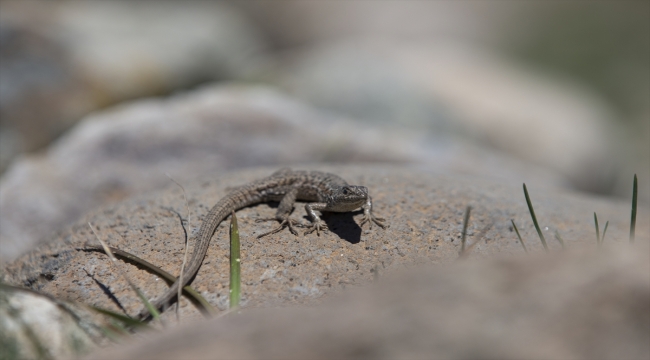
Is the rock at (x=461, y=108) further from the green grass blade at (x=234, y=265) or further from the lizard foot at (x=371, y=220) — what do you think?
the green grass blade at (x=234, y=265)

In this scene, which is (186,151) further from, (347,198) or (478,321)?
(478,321)

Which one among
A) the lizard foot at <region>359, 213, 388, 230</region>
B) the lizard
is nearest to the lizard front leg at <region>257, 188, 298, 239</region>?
the lizard

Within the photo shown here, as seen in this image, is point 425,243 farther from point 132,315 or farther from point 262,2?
point 262,2

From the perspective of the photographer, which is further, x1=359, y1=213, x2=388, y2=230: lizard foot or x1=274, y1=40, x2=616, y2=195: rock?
x1=274, y1=40, x2=616, y2=195: rock

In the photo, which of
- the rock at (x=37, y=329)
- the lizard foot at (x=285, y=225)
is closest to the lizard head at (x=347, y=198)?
the lizard foot at (x=285, y=225)

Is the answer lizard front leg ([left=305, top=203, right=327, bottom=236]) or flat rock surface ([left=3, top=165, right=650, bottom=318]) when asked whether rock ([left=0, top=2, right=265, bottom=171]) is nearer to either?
flat rock surface ([left=3, top=165, right=650, bottom=318])
